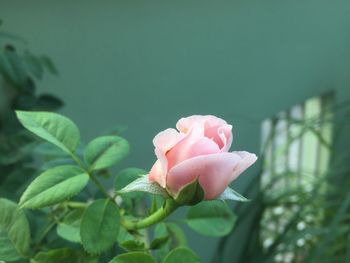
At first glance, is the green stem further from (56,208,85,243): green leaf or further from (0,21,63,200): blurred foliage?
(0,21,63,200): blurred foliage

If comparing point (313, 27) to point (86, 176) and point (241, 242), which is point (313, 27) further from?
point (86, 176)

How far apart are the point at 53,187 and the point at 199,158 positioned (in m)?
0.14

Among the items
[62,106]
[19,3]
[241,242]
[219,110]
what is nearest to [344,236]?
[241,242]

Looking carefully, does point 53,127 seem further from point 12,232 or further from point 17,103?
point 17,103

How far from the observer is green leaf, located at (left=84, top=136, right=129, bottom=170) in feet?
1.58

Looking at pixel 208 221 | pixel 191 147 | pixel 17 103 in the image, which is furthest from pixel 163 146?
pixel 17 103

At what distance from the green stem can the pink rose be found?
2cm

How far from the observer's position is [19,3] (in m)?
0.80

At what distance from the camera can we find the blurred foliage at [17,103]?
2.22 feet

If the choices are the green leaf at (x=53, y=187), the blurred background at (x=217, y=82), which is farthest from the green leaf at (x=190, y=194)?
the blurred background at (x=217, y=82)

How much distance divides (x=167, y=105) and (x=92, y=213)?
2.27ft

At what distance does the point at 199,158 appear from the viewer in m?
0.33

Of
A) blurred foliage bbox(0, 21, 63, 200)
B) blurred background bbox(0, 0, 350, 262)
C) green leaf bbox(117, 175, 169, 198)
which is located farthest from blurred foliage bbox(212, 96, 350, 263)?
green leaf bbox(117, 175, 169, 198)

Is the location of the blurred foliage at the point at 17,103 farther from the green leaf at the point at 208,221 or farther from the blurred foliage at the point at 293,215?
the blurred foliage at the point at 293,215
